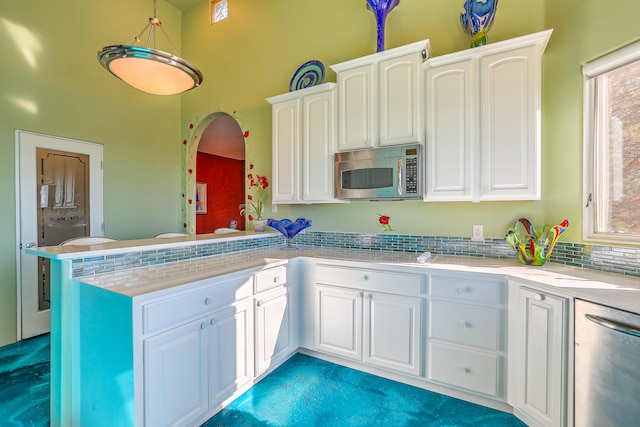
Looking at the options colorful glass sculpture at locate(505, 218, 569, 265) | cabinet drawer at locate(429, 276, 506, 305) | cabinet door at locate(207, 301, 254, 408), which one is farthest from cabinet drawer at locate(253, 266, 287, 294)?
colorful glass sculpture at locate(505, 218, 569, 265)

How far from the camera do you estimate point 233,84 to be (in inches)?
145

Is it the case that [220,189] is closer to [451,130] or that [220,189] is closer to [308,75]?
[308,75]

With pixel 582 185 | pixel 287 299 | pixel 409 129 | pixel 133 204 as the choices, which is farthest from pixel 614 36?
pixel 133 204

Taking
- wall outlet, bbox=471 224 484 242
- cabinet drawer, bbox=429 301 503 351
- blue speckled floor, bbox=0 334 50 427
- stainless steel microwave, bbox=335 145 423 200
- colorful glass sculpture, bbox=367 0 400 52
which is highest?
colorful glass sculpture, bbox=367 0 400 52

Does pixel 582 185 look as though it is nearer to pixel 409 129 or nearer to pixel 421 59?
pixel 409 129

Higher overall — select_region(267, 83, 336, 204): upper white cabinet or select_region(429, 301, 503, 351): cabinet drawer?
select_region(267, 83, 336, 204): upper white cabinet

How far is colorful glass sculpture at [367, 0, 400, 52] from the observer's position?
2.51 meters

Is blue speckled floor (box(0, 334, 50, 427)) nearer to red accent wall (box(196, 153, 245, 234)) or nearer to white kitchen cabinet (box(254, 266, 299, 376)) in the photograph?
white kitchen cabinet (box(254, 266, 299, 376))

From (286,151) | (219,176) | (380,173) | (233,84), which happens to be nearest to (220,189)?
(219,176)

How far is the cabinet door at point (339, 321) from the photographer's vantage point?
2.19 metres

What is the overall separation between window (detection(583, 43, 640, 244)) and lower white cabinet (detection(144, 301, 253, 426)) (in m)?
2.32

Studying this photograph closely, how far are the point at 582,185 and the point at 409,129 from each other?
1176 millimetres

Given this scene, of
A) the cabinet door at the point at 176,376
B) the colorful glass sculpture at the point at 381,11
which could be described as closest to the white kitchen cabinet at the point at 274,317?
the cabinet door at the point at 176,376

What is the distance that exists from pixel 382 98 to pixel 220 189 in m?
5.68
